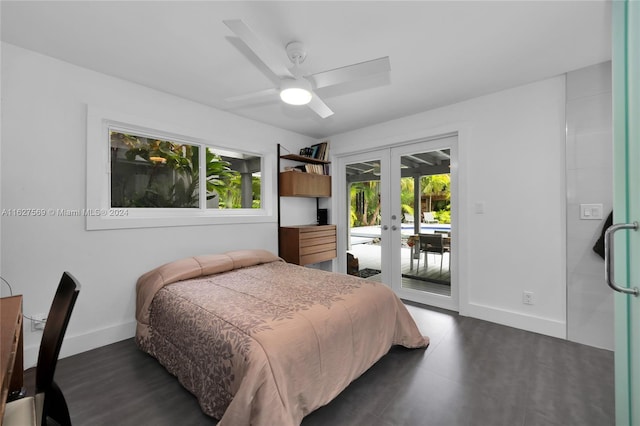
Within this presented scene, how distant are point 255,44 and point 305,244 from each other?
2644mm

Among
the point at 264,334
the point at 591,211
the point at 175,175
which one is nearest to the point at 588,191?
the point at 591,211

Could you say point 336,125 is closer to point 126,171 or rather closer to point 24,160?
point 126,171

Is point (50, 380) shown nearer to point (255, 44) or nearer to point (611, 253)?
point (255, 44)

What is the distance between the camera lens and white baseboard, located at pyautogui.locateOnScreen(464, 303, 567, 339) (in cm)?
249

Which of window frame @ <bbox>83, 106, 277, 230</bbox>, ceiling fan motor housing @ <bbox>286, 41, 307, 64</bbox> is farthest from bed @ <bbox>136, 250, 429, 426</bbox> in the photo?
ceiling fan motor housing @ <bbox>286, 41, 307, 64</bbox>

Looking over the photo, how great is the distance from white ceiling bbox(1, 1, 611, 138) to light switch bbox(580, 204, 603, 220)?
1.22 meters

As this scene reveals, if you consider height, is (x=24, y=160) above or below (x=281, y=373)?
above

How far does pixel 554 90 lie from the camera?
251 cm

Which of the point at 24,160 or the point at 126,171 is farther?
the point at 126,171

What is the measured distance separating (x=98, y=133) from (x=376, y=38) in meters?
2.47

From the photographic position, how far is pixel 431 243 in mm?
3475

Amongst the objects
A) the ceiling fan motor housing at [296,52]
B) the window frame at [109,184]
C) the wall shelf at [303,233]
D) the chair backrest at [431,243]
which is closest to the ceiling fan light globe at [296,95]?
the ceiling fan motor housing at [296,52]

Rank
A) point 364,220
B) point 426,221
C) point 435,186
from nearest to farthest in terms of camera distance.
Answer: point 435,186 → point 426,221 → point 364,220

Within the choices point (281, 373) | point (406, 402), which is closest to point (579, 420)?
point (406, 402)
